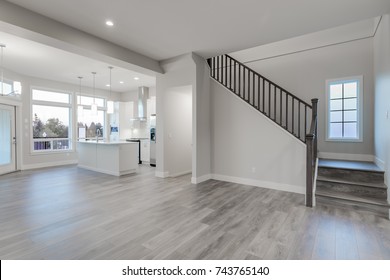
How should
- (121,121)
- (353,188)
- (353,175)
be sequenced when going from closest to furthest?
(353,188) < (353,175) < (121,121)

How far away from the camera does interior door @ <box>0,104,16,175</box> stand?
6.14 meters

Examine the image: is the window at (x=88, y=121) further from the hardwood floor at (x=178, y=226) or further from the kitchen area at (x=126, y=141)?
the hardwood floor at (x=178, y=226)

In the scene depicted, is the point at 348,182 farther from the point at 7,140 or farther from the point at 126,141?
the point at 7,140

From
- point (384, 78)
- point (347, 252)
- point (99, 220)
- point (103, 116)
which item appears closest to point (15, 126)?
point (103, 116)

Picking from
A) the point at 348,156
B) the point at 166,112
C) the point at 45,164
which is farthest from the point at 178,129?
the point at 45,164

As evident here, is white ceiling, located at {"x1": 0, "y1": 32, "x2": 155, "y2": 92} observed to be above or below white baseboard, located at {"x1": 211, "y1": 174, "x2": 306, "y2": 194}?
above

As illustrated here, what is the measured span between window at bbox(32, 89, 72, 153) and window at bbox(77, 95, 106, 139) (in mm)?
353

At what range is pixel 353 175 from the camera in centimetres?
378

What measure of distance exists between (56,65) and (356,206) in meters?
7.76

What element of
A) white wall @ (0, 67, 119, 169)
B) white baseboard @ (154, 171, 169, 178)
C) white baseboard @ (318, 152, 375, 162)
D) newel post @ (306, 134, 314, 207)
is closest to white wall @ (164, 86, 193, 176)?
white baseboard @ (154, 171, 169, 178)

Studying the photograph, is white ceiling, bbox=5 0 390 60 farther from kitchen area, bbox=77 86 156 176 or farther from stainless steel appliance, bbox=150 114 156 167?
stainless steel appliance, bbox=150 114 156 167

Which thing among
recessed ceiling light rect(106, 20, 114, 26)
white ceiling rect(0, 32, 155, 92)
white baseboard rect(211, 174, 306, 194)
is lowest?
white baseboard rect(211, 174, 306, 194)
